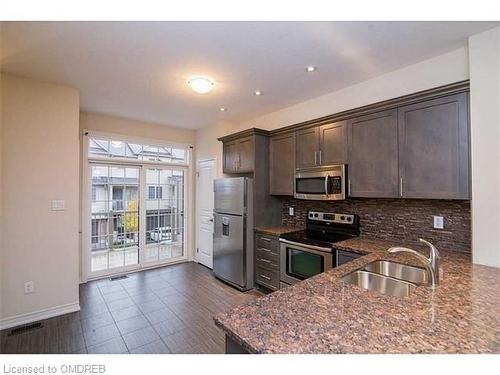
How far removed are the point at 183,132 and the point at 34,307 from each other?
3.48 meters

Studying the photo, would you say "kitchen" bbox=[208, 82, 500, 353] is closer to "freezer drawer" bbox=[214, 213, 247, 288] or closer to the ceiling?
"freezer drawer" bbox=[214, 213, 247, 288]

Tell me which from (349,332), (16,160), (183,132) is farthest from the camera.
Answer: (183,132)

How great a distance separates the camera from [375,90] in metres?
2.75

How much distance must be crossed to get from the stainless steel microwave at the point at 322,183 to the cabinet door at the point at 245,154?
2.46 feet

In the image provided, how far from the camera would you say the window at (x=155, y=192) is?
460 centimetres

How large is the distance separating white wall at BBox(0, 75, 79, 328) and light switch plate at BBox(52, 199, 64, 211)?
0.12ft

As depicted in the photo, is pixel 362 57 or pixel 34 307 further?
pixel 34 307

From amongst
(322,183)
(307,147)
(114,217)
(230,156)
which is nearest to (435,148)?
(322,183)

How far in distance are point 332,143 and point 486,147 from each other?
135 centimetres

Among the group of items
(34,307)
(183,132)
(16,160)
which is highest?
(183,132)

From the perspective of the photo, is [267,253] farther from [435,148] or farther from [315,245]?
[435,148]

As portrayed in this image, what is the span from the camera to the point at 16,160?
2615mm
